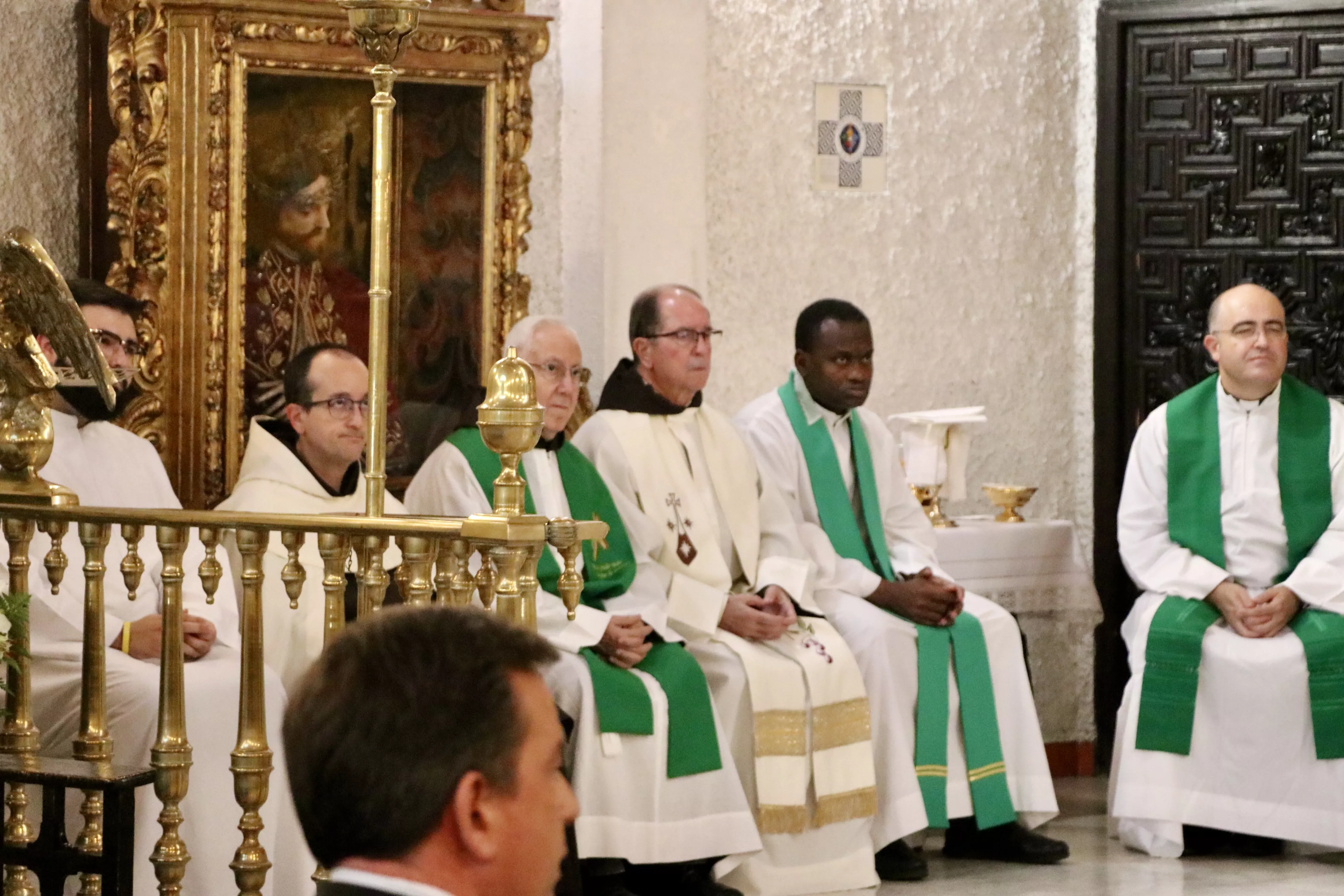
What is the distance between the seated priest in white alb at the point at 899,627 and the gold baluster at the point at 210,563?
2.94 m

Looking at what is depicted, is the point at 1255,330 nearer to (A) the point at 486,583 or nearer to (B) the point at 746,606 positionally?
(B) the point at 746,606

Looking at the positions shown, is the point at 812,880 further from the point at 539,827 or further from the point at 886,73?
the point at 539,827

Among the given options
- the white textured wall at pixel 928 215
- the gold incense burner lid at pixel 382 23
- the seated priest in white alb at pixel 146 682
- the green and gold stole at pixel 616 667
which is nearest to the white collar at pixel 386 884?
the seated priest in white alb at pixel 146 682

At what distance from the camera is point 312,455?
620 cm

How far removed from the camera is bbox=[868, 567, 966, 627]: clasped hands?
707 cm

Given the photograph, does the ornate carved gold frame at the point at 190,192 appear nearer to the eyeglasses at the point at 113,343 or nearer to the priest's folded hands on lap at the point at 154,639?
the eyeglasses at the point at 113,343

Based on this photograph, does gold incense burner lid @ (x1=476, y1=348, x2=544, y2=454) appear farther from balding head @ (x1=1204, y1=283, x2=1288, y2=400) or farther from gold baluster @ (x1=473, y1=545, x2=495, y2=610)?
balding head @ (x1=1204, y1=283, x2=1288, y2=400)

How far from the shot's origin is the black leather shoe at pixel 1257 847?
23.6 feet

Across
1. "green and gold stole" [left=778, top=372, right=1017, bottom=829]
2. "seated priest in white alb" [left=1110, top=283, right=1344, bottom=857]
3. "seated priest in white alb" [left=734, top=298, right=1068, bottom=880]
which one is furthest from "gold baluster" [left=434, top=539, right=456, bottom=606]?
"seated priest in white alb" [left=1110, top=283, right=1344, bottom=857]

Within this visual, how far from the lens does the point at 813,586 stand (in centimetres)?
701

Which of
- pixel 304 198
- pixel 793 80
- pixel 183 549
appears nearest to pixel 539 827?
pixel 183 549

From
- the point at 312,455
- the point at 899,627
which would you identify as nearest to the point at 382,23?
the point at 312,455

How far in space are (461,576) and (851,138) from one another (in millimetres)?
4619

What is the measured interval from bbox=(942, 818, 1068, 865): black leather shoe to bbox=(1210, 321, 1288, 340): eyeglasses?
2066 millimetres
